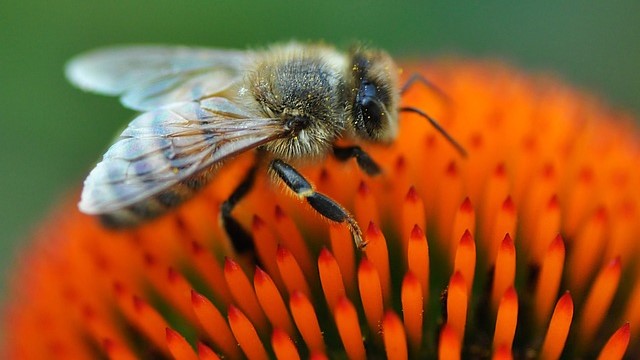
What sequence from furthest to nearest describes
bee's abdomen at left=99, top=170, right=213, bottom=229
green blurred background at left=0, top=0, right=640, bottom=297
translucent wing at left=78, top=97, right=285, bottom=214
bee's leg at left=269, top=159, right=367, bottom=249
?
green blurred background at left=0, top=0, right=640, bottom=297
bee's abdomen at left=99, top=170, right=213, bottom=229
bee's leg at left=269, top=159, right=367, bottom=249
translucent wing at left=78, top=97, right=285, bottom=214

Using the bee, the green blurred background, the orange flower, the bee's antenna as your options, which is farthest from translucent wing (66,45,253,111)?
the green blurred background

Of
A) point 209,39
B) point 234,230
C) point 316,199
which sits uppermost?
point 209,39

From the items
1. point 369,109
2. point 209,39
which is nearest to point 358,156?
point 369,109

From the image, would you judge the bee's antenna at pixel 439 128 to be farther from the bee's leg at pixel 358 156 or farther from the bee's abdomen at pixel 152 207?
the bee's abdomen at pixel 152 207

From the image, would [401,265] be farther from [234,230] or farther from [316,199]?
[234,230]

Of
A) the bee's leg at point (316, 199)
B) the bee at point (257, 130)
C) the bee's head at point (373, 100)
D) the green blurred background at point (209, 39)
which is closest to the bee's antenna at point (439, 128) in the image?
the bee at point (257, 130)

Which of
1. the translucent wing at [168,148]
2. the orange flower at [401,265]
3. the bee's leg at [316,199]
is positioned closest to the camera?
the translucent wing at [168,148]

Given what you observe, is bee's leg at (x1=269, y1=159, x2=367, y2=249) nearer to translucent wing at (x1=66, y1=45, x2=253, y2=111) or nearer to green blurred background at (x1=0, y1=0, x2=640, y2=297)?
translucent wing at (x1=66, y1=45, x2=253, y2=111)
